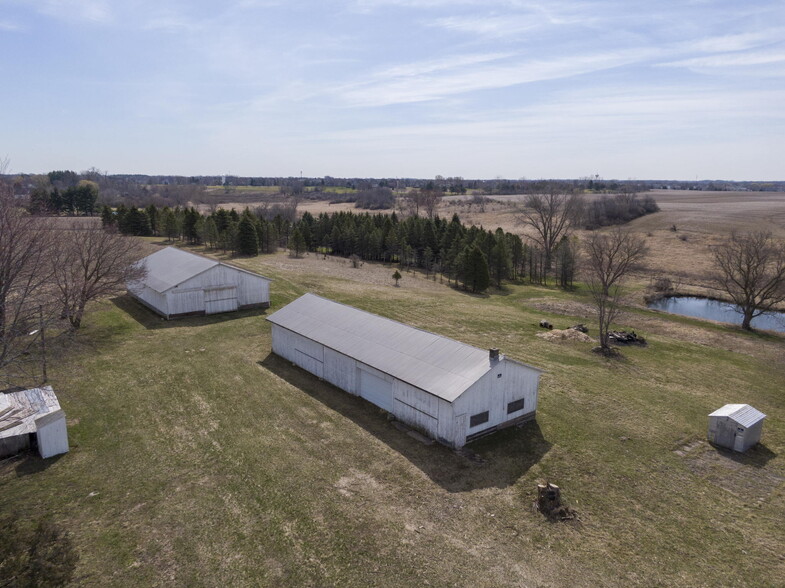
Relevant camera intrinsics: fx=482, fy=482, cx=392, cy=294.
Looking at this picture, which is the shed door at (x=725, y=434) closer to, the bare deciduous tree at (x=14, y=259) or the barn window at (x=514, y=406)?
the barn window at (x=514, y=406)

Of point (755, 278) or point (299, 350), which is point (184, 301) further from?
point (755, 278)

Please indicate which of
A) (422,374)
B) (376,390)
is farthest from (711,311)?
(376,390)

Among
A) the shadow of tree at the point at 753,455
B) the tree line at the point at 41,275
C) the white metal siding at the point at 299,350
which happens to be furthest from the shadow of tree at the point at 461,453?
the tree line at the point at 41,275

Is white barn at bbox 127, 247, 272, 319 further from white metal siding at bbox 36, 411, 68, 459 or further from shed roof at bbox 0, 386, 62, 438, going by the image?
white metal siding at bbox 36, 411, 68, 459

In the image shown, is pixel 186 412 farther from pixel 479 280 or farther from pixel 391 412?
pixel 479 280

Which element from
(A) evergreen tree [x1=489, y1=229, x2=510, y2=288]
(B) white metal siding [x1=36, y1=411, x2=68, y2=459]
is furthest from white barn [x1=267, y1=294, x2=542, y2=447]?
(A) evergreen tree [x1=489, y1=229, x2=510, y2=288]

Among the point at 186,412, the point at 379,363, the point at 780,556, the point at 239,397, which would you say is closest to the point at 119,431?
the point at 186,412
